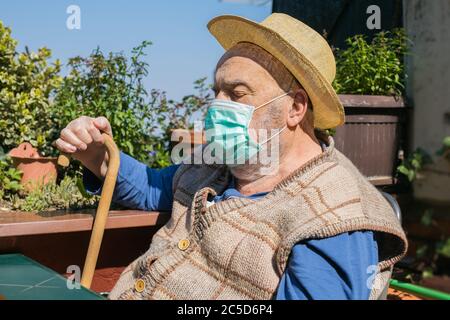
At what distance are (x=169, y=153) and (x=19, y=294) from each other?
2086 mm

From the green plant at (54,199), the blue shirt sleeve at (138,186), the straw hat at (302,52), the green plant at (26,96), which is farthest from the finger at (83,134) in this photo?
the green plant at (26,96)

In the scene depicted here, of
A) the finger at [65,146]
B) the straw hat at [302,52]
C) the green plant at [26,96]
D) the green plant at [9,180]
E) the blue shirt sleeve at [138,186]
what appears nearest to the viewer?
the straw hat at [302,52]

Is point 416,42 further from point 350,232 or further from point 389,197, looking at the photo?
point 350,232

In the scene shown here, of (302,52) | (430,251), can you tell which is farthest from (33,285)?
(430,251)

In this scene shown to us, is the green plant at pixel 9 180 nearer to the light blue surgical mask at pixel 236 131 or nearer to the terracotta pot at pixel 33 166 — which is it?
the terracotta pot at pixel 33 166

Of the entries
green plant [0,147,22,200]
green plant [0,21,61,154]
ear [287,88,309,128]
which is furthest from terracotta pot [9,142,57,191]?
ear [287,88,309,128]

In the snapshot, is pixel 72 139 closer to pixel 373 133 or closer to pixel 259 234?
pixel 259 234

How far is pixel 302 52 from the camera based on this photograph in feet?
6.40

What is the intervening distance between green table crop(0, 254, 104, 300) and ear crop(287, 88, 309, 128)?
929 millimetres

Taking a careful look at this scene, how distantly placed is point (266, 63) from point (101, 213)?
2.75 feet

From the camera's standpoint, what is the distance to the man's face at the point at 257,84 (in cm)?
199

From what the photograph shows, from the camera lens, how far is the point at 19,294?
1.50m

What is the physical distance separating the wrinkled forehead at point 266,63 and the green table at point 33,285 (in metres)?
0.97

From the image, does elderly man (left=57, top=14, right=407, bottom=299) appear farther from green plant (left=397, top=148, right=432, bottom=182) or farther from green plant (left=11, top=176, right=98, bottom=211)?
green plant (left=397, top=148, right=432, bottom=182)
